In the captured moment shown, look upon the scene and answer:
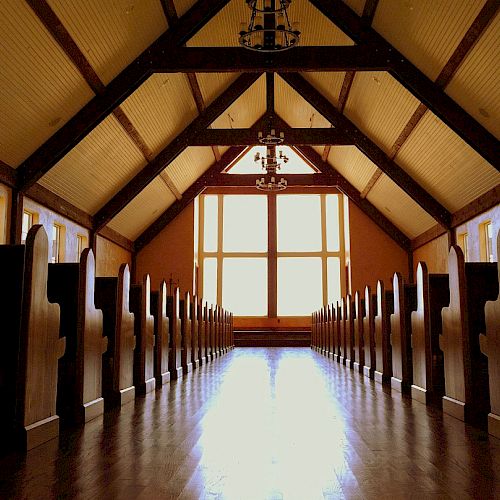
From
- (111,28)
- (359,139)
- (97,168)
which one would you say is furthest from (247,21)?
(97,168)

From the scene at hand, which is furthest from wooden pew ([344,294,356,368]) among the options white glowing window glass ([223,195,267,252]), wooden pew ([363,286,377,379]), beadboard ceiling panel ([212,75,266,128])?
white glowing window glass ([223,195,267,252])

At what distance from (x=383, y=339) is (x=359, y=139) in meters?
7.49

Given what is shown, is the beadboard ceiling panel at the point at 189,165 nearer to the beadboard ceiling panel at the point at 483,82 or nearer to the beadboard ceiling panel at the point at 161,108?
the beadboard ceiling panel at the point at 161,108

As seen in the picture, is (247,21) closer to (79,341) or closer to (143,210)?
(143,210)

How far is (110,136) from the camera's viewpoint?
34.6ft

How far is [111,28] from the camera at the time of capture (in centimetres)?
806

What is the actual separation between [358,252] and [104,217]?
720cm

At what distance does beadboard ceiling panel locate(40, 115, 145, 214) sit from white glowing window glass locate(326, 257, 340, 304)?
292 inches

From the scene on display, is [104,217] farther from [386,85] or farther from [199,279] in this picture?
[386,85]

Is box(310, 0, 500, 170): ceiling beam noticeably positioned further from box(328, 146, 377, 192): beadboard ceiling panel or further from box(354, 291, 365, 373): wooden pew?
box(328, 146, 377, 192): beadboard ceiling panel

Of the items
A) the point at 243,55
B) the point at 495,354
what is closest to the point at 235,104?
the point at 243,55

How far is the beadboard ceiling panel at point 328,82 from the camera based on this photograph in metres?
11.4

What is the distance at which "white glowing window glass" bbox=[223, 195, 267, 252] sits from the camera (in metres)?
18.0

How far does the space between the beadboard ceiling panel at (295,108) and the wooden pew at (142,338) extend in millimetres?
9301
